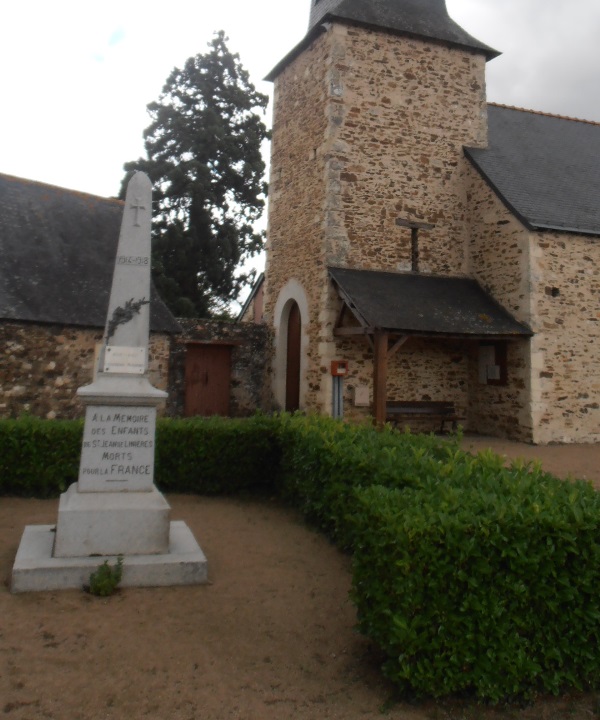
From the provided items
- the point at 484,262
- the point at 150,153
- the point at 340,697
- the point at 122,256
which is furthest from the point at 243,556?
the point at 150,153

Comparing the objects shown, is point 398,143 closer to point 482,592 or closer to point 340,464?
point 340,464

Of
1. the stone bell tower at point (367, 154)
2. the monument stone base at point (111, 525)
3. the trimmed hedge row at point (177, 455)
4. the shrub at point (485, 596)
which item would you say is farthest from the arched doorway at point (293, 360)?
the shrub at point (485, 596)

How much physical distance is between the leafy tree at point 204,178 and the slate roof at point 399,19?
725 centimetres

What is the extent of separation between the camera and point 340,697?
10.0 feet

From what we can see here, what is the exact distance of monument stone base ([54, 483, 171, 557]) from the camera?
4.47m

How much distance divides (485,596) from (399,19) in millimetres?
12793

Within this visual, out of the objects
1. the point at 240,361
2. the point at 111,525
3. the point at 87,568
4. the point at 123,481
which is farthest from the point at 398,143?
the point at 87,568

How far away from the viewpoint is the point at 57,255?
485 inches

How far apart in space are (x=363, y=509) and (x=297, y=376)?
1014cm

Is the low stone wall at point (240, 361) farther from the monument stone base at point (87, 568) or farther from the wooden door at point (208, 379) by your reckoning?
the monument stone base at point (87, 568)

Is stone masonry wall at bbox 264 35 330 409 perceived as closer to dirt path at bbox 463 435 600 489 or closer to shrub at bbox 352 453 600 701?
dirt path at bbox 463 435 600 489

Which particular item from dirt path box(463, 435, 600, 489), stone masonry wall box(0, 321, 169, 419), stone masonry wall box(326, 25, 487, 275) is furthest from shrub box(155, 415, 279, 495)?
stone masonry wall box(326, 25, 487, 275)

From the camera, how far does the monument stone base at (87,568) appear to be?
417 cm

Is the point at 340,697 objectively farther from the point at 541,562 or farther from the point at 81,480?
the point at 81,480
